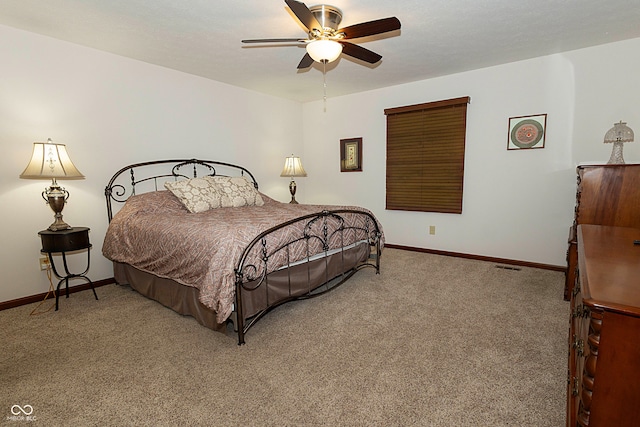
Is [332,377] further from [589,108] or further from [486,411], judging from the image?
[589,108]

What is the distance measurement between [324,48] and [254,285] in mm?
1777

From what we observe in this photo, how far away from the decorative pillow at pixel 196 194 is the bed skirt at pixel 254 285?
0.82 metres

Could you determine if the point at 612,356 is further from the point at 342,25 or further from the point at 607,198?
the point at 342,25

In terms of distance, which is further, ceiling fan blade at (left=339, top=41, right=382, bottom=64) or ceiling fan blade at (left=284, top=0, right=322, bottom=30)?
ceiling fan blade at (left=339, top=41, right=382, bottom=64)

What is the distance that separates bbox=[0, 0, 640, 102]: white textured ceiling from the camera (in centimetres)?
229

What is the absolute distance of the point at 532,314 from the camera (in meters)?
2.44

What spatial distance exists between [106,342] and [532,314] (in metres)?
3.20

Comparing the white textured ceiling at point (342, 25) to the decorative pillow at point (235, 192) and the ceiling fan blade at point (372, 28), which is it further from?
the decorative pillow at point (235, 192)

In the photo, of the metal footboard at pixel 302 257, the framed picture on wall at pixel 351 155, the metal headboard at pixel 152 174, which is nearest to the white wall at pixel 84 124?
the metal headboard at pixel 152 174

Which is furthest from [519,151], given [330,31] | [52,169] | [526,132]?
[52,169]

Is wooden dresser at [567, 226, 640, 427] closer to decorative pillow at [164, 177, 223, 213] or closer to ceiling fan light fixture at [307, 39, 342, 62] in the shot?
ceiling fan light fixture at [307, 39, 342, 62]

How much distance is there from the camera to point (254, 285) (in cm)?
217

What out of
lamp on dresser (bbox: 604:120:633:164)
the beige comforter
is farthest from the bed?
lamp on dresser (bbox: 604:120:633:164)

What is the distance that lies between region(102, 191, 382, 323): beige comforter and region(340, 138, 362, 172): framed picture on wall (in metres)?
1.95
